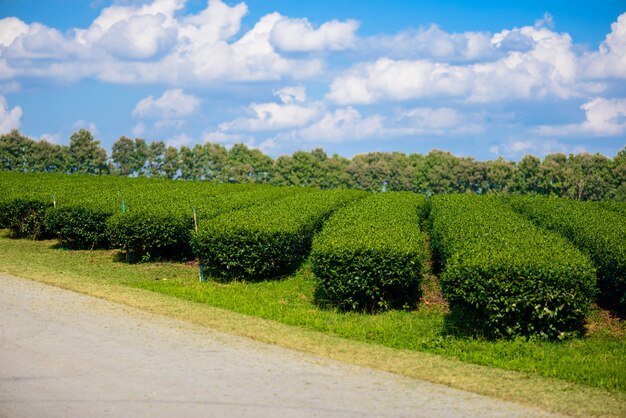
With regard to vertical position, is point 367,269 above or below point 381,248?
below

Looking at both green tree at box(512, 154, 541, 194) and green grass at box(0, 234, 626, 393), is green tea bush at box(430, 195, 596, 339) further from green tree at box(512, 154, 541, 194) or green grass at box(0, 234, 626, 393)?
green tree at box(512, 154, 541, 194)

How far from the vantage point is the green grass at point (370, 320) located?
31.5 feet

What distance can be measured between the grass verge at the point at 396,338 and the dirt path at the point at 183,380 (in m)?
0.53

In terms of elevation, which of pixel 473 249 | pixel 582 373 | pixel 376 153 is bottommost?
pixel 582 373

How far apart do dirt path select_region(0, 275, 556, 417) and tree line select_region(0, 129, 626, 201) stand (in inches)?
2776

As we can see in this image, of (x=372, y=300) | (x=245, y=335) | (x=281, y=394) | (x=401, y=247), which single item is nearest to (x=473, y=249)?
(x=401, y=247)

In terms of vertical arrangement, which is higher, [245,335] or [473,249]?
[473,249]

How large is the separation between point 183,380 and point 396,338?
443 centimetres

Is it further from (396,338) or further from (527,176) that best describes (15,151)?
(396,338)

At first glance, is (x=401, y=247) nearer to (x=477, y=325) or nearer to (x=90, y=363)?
(x=477, y=325)

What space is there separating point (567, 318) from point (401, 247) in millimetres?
3497

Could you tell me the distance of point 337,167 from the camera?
8762 centimetres

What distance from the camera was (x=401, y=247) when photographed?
43.5ft

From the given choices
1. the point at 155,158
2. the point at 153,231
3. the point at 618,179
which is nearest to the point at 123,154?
the point at 155,158
